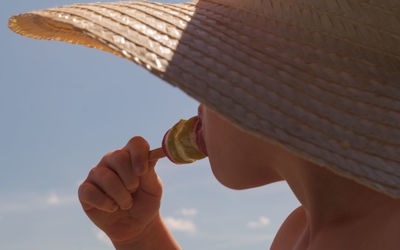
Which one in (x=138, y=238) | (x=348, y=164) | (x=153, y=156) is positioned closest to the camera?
(x=348, y=164)

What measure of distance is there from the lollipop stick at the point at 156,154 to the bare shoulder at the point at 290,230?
0.32m

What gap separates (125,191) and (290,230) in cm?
39

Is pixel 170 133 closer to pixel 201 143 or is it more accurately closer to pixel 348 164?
pixel 201 143

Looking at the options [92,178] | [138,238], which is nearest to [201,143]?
[92,178]

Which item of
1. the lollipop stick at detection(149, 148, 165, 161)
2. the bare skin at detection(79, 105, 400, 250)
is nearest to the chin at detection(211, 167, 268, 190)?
the bare skin at detection(79, 105, 400, 250)

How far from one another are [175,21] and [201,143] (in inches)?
11.0

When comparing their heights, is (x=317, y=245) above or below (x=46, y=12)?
below

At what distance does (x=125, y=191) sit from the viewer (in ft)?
3.48

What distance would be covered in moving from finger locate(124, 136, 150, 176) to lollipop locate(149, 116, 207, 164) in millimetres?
73

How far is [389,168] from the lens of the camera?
0.53 metres

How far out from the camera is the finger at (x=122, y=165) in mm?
1033

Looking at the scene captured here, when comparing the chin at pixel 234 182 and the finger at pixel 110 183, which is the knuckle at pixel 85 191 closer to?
the finger at pixel 110 183

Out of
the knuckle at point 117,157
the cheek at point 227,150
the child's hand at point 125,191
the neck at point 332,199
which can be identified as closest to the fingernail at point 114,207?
the child's hand at point 125,191

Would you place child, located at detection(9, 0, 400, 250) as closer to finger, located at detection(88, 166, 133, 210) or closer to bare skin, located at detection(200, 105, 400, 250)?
bare skin, located at detection(200, 105, 400, 250)
